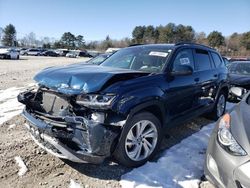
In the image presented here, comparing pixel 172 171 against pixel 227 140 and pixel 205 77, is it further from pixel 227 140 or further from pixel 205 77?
pixel 205 77

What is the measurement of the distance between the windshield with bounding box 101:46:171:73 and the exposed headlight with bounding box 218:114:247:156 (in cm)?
140

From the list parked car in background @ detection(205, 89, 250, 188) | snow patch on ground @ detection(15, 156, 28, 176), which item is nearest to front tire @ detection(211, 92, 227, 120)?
parked car in background @ detection(205, 89, 250, 188)

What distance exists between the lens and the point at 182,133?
17.1 feet

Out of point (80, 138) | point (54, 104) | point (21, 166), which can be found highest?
point (54, 104)

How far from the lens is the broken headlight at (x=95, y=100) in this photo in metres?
3.07

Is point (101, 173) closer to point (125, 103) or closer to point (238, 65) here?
point (125, 103)

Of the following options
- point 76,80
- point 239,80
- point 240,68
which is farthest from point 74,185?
point 240,68

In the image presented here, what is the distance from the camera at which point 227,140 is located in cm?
271

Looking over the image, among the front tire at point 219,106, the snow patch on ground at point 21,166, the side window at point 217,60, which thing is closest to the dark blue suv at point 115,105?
the snow patch on ground at point 21,166

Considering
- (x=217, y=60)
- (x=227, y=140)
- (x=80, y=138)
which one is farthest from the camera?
(x=217, y=60)

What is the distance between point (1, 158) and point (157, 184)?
2.31m

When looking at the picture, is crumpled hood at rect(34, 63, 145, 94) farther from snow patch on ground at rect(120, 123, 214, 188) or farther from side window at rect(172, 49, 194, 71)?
snow patch on ground at rect(120, 123, 214, 188)

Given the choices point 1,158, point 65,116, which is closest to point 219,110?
point 65,116

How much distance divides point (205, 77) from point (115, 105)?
8.92ft
